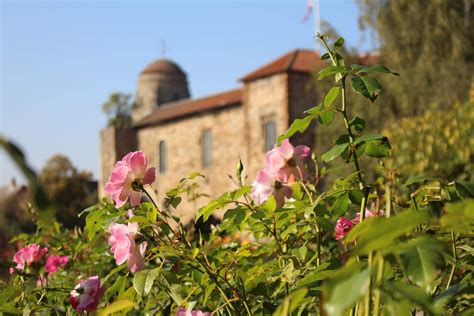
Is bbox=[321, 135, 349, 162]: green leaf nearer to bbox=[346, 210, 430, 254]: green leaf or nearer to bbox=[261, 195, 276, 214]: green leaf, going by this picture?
bbox=[261, 195, 276, 214]: green leaf

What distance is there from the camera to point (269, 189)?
5.54 ft

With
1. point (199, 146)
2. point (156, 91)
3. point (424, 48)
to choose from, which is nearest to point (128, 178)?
point (424, 48)

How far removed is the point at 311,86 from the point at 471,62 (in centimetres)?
577

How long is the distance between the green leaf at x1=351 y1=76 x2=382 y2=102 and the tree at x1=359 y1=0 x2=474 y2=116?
12900 mm

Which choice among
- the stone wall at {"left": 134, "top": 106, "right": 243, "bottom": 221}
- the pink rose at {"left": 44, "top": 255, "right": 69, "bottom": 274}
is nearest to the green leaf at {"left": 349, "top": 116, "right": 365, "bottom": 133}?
the pink rose at {"left": 44, "top": 255, "right": 69, "bottom": 274}

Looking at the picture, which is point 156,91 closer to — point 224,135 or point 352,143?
point 224,135

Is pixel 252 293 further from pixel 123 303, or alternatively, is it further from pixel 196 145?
pixel 196 145

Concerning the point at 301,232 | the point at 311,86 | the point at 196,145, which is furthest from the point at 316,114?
the point at 196,145

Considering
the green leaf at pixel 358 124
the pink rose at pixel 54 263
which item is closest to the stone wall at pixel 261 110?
the pink rose at pixel 54 263

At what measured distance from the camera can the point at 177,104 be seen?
29.7 meters

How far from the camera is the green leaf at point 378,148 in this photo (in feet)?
4.15

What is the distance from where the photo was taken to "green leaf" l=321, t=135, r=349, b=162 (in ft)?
4.02

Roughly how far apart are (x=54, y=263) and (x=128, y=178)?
88 centimetres

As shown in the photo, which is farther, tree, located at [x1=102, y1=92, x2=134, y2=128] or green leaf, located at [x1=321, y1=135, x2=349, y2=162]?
tree, located at [x1=102, y1=92, x2=134, y2=128]
